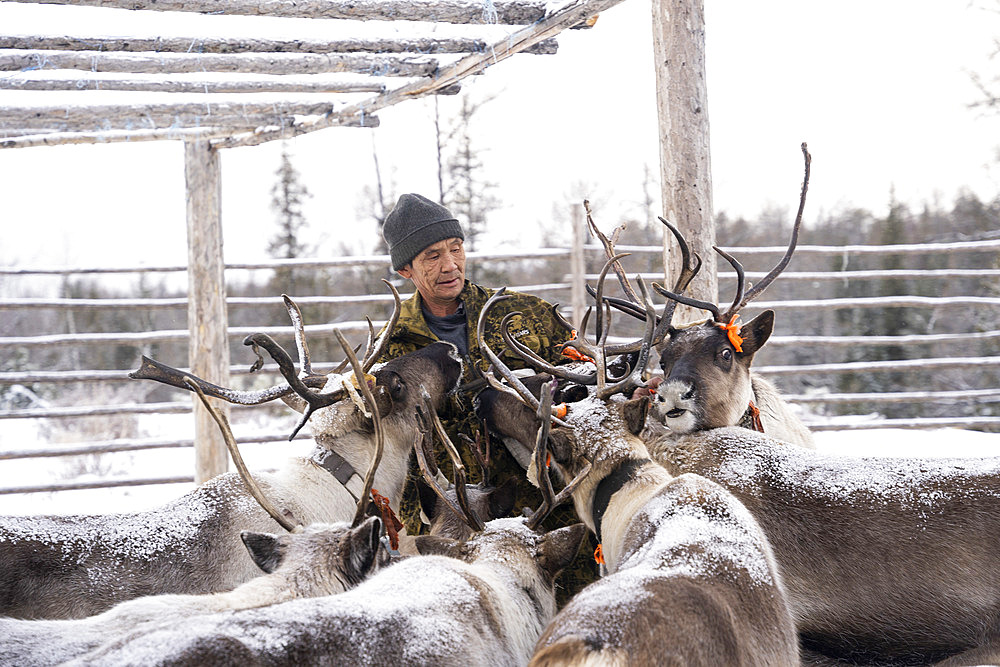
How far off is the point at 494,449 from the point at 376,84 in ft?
9.37

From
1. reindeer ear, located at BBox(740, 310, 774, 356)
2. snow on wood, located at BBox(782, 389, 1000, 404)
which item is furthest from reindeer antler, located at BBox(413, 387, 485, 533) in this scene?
snow on wood, located at BBox(782, 389, 1000, 404)

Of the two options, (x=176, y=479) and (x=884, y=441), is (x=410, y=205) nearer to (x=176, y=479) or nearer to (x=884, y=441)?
(x=176, y=479)

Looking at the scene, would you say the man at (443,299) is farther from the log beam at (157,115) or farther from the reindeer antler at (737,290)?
the log beam at (157,115)

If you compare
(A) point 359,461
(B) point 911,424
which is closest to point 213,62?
(A) point 359,461

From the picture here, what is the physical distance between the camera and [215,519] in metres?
3.14

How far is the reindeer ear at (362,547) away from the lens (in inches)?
Answer: 93.9

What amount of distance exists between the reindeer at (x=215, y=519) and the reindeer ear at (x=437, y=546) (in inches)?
13.8

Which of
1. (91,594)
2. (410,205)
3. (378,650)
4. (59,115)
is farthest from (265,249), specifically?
(378,650)

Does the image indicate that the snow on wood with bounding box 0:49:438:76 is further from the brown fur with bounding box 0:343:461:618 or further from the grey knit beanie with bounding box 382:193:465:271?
the brown fur with bounding box 0:343:461:618

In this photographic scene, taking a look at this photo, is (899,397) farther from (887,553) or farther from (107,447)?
(107,447)

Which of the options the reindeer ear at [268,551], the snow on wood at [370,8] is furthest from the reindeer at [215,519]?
the snow on wood at [370,8]

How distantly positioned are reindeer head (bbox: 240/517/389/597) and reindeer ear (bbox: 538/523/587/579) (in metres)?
0.52

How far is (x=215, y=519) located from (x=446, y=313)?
1526mm

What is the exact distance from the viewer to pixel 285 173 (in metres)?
17.9
